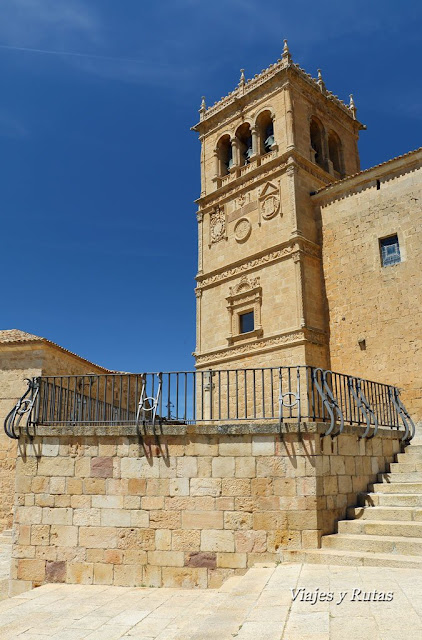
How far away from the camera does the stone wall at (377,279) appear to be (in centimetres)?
1521

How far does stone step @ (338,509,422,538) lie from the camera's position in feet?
21.5

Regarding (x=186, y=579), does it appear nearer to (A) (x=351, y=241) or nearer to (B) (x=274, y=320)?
(B) (x=274, y=320)

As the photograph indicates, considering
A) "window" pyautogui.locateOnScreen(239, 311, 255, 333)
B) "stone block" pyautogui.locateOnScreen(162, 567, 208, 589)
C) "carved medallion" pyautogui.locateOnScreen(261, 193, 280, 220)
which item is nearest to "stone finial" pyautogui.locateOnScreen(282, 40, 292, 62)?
"carved medallion" pyautogui.locateOnScreen(261, 193, 280, 220)

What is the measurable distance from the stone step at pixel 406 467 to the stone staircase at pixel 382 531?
0.02 m

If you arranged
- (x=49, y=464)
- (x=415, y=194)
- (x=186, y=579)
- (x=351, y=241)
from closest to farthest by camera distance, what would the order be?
1. (x=186, y=579)
2. (x=49, y=464)
3. (x=415, y=194)
4. (x=351, y=241)

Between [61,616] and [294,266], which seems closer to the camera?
[61,616]

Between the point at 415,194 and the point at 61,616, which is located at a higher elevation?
the point at 415,194

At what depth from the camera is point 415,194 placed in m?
15.9

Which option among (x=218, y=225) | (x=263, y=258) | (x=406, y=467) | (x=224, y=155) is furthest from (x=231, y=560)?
(x=224, y=155)

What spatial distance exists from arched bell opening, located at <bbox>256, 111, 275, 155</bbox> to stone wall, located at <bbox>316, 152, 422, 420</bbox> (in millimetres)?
3645

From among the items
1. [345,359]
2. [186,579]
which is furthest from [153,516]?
[345,359]

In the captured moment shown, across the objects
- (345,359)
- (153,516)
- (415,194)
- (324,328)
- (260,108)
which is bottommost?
(153,516)

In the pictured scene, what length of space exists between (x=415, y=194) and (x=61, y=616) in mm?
14828

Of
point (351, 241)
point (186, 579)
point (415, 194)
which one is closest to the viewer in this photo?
point (186, 579)
